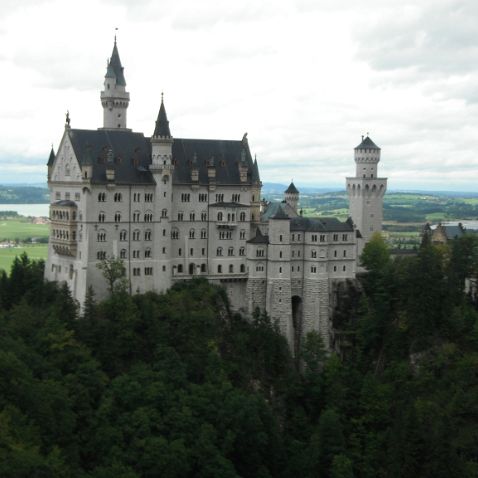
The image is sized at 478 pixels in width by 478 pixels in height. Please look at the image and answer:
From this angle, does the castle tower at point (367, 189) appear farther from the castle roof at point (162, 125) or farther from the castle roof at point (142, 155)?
the castle roof at point (162, 125)

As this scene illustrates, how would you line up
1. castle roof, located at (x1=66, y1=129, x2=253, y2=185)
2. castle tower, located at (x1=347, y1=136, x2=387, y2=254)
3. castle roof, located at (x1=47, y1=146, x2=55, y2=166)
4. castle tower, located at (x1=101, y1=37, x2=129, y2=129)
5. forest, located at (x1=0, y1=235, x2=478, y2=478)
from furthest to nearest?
castle tower, located at (x1=347, y1=136, x2=387, y2=254) → castle tower, located at (x1=101, y1=37, x2=129, y2=129) → castle roof, located at (x1=47, y1=146, x2=55, y2=166) → castle roof, located at (x1=66, y1=129, x2=253, y2=185) → forest, located at (x1=0, y1=235, x2=478, y2=478)

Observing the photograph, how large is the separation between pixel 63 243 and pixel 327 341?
103 feet

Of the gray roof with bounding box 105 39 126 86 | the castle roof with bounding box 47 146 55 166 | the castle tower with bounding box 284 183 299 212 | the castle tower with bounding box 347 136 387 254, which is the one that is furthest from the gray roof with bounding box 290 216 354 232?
the castle roof with bounding box 47 146 55 166

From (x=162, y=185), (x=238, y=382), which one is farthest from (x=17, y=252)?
(x=238, y=382)

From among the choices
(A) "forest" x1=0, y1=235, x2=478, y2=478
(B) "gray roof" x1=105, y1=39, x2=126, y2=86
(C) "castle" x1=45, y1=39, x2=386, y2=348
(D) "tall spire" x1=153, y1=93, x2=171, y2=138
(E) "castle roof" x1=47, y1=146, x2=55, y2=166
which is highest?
(B) "gray roof" x1=105, y1=39, x2=126, y2=86

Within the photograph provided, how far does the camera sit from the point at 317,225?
100 meters

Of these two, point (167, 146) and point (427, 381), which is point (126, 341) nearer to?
point (167, 146)

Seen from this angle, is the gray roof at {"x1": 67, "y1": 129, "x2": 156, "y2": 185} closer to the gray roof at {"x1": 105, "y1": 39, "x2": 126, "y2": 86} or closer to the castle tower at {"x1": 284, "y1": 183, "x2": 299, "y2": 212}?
the gray roof at {"x1": 105, "y1": 39, "x2": 126, "y2": 86}

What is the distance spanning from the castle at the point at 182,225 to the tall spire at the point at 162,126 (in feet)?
0.35

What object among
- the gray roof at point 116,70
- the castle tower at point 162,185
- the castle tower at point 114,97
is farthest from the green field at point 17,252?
the castle tower at point 162,185

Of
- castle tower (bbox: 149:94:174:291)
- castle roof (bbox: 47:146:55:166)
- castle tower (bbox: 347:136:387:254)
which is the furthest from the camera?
castle tower (bbox: 347:136:387:254)

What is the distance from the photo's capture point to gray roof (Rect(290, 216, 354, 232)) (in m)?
100

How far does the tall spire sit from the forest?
53.5 ft

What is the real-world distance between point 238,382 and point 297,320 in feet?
44.6
